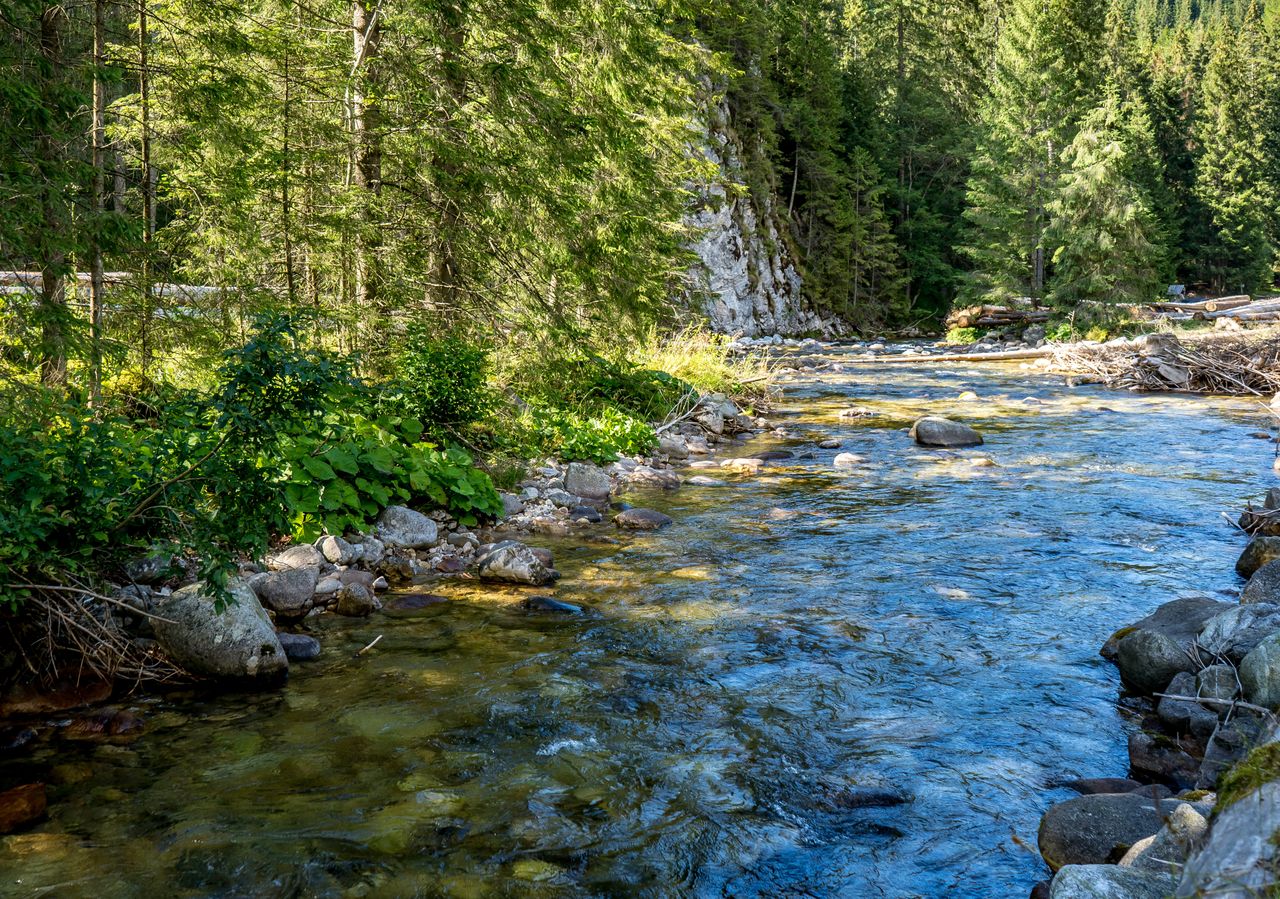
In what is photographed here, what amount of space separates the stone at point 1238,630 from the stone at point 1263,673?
8.4 inches

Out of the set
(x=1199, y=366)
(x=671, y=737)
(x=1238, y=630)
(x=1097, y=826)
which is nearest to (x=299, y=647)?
(x=671, y=737)

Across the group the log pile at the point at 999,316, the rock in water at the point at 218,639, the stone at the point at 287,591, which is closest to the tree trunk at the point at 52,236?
the rock in water at the point at 218,639

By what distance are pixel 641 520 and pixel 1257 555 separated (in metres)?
5.16

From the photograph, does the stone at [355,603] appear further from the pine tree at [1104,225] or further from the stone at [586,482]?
the pine tree at [1104,225]

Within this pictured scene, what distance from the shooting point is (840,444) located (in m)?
13.8

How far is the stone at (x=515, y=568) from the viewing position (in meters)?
6.94

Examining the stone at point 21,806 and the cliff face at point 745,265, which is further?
the cliff face at point 745,265

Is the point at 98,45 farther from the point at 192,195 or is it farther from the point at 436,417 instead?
the point at 436,417

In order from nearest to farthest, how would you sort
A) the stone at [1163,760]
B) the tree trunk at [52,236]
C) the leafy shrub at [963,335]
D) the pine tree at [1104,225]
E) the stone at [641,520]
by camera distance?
the stone at [1163,760] < the tree trunk at [52,236] < the stone at [641,520] < the pine tree at [1104,225] < the leafy shrub at [963,335]

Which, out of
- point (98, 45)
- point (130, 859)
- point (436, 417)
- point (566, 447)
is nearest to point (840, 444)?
point (566, 447)

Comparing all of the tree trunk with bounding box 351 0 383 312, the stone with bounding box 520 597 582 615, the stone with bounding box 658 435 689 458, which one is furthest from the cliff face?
the stone with bounding box 520 597 582 615

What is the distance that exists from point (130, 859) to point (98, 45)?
19.6 ft

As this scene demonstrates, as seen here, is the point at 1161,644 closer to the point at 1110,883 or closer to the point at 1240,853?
the point at 1110,883

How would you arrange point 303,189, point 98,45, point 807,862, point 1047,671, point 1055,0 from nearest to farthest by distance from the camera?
point 807,862 < point 1047,671 < point 98,45 < point 303,189 < point 1055,0
